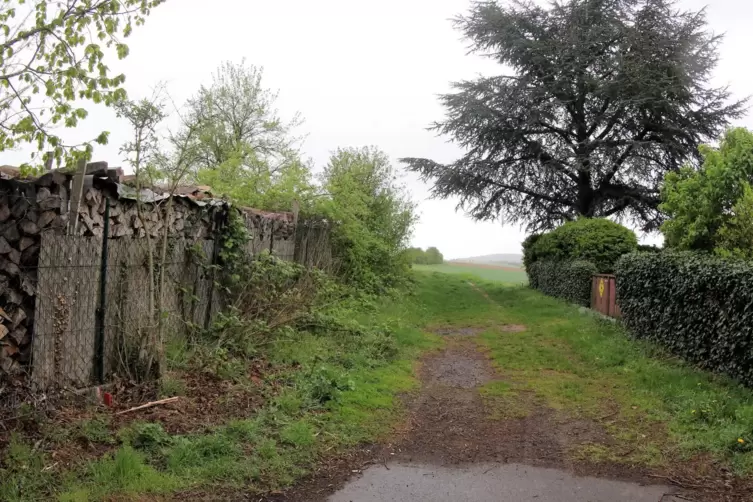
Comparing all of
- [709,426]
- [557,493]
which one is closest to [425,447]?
[557,493]

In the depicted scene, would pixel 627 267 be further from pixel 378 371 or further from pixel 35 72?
pixel 35 72

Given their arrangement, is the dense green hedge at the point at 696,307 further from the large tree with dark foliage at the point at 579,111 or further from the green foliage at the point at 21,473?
the large tree with dark foliage at the point at 579,111

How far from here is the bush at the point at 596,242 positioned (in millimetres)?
17922

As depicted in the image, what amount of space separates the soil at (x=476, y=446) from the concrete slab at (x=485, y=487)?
11 cm

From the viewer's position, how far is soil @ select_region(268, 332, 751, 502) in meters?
4.88

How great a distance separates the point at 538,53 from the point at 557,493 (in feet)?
75.0

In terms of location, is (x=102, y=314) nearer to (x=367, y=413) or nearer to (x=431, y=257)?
(x=367, y=413)

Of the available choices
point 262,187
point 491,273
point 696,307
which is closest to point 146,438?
point 696,307

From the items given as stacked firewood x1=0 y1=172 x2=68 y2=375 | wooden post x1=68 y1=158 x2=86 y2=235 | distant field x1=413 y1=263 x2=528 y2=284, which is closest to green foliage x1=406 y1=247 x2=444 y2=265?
distant field x1=413 y1=263 x2=528 y2=284

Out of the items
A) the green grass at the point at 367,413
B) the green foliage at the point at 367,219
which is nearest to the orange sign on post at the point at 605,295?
the green grass at the point at 367,413

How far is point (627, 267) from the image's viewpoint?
1247cm

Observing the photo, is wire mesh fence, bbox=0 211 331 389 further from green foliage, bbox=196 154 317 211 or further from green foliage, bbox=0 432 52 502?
green foliage, bbox=196 154 317 211

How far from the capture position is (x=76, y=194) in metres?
5.71

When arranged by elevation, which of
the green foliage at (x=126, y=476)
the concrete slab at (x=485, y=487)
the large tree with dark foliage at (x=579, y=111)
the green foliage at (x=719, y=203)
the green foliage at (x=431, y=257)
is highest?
the large tree with dark foliage at (x=579, y=111)
